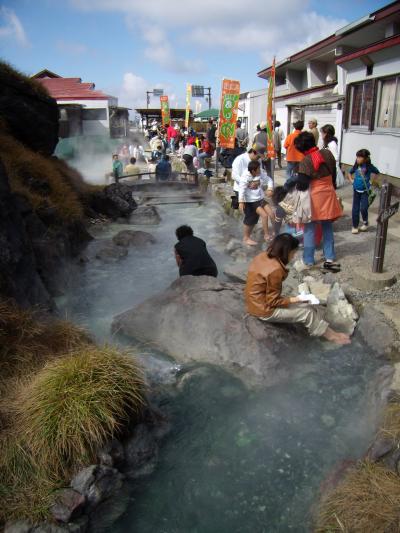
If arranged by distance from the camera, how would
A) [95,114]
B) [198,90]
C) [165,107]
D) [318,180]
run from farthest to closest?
[198,90] → [165,107] → [95,114] → [318,180]

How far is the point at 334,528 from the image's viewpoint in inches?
109

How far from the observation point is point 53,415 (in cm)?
335

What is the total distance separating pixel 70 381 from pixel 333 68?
66.8 feet

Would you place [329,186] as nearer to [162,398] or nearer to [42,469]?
[162,398]

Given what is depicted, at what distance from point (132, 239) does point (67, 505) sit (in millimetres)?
8503

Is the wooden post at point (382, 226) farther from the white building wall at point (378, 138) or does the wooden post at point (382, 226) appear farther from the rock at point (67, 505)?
the white building wall at point (378, 138)

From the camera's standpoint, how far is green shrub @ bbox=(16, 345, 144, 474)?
326cm

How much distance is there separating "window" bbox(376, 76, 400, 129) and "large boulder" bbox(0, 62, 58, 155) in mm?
9362

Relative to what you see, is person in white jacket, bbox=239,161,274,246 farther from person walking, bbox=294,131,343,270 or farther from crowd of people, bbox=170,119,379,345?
person walking, bbox=294,131,343,270

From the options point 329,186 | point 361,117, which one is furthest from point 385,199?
point 361,117

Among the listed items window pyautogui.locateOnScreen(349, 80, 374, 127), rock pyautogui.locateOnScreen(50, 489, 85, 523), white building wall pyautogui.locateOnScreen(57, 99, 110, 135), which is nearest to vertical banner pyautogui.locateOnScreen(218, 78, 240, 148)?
window pyautogui.locateOnScreen(349, 80, 374, 127)

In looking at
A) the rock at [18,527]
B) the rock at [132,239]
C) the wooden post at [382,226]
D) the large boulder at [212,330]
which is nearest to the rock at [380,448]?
the large boulder at [212,330]

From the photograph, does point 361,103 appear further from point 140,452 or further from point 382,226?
point 140,452

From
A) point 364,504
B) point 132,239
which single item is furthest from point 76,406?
point 132,239
